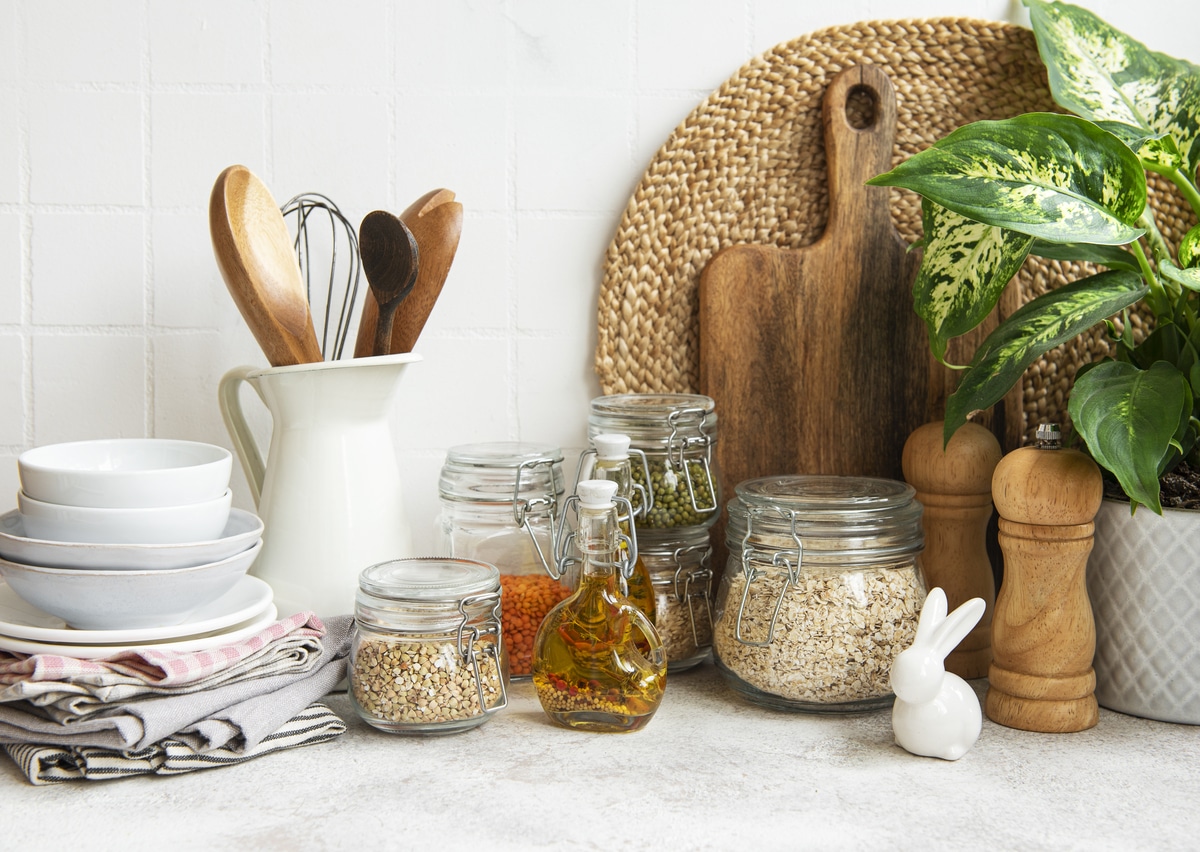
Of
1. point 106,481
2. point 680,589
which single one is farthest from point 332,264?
point 680,589

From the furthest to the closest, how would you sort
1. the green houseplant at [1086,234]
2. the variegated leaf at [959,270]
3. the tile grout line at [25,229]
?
the tile grout line at [25,229] → the variegated leaf at [959,270] → the green houseplant at [1086,234]

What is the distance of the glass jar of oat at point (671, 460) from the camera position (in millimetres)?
936

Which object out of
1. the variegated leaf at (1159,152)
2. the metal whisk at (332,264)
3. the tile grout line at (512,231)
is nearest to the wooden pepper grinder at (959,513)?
the variegated leaf at (1159,152)

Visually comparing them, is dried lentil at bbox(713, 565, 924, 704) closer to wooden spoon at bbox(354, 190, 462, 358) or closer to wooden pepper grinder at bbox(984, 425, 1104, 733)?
wooden pepper grinder at bbox(984, 425, 1104, 733)

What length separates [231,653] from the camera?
77 centimetres

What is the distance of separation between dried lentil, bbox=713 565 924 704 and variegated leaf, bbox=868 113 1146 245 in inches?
11.8

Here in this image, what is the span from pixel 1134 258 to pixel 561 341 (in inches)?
20.9

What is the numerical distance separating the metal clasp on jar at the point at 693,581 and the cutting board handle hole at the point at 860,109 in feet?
1.50

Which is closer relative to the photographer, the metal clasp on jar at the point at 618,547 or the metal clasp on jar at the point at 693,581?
the metal clasp on jar at the point at 618,547

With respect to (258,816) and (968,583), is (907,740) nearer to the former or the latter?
(968,583)

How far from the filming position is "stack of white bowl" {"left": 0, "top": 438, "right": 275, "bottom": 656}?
28.9 inches

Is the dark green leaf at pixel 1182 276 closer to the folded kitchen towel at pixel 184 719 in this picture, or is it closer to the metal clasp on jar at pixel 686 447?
the metal clasp on jar at pixel 686 447

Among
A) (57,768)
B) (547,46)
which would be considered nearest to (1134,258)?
(547,46)

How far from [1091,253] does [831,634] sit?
40 centimetres
